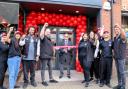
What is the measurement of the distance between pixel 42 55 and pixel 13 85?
1444mm

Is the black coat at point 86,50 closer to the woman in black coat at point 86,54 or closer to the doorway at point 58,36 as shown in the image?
the woman in black coat at point 86,54

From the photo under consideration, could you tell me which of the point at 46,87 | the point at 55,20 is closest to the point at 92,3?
the point at 55,20

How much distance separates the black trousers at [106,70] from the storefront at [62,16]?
265cm

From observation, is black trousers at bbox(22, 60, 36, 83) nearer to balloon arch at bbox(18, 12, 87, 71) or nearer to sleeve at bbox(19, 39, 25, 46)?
sleeve at bbox(19, 39, 25, 46)

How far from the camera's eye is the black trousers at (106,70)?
904cm

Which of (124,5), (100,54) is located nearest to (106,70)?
(100,54)

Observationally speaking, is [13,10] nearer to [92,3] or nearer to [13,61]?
[13,61]

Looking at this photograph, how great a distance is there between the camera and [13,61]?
8180mm

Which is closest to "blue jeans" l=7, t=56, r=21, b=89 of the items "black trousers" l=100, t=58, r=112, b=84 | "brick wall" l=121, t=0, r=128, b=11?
"black trousers" l=100, t=58, r=112, b=84

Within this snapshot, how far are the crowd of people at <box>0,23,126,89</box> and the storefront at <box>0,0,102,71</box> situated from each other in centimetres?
178

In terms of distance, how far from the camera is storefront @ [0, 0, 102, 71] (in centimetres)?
1068

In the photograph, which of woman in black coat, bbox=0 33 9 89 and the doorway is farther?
the doorway

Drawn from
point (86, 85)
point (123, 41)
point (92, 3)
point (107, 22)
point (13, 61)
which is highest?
point (92, 3)

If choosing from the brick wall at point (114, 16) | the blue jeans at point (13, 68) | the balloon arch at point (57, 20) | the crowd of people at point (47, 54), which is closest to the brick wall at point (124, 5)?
the brick wall at point (114, 16)
